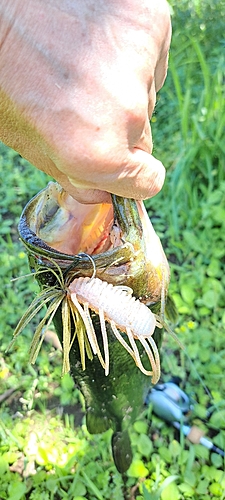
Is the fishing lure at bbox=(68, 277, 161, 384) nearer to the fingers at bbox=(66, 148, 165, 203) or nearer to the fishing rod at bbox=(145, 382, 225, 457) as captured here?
the fingers at bbox=(66, 148, 165, 203)

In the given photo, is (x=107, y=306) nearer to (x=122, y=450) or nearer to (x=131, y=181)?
(x=131, y=181)

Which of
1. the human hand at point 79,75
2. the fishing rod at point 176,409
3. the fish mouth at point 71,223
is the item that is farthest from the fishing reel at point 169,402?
the human hand at point 79,75

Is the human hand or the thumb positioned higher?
the human hand

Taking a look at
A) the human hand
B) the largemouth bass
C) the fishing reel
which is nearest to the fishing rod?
the fishing reel

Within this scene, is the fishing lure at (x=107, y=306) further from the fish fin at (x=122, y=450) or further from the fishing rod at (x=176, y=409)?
the fishing rod at (x=176, y=409)

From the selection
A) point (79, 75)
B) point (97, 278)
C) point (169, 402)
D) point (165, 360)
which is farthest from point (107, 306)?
point (165, 360)
